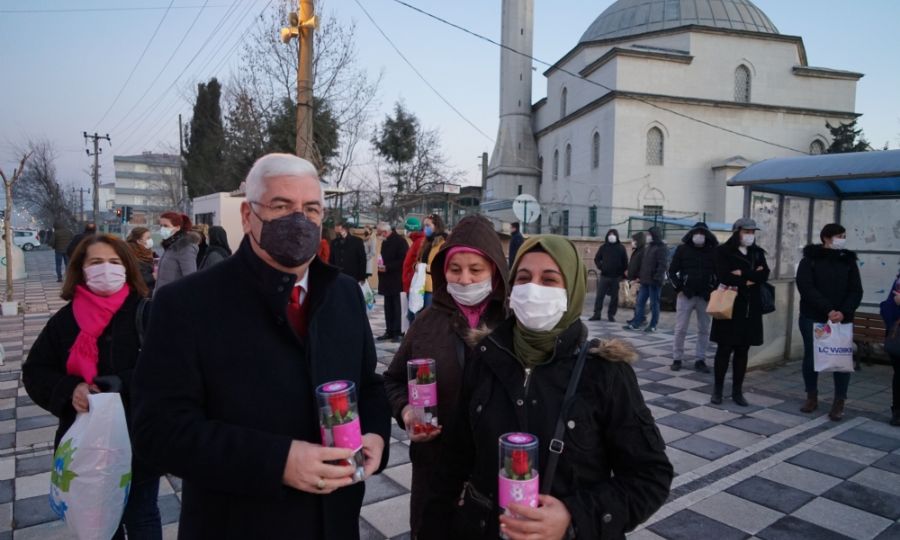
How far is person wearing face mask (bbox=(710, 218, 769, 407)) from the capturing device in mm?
6281

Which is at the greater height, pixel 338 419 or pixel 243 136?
pixel 243 136

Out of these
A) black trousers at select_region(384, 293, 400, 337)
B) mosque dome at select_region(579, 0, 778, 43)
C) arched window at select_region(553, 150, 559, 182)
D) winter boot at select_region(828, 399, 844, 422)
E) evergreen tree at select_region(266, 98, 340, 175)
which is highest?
mosque dome at select_region(579, 0, 778, 43)

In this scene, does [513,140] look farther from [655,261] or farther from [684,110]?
[655,261]

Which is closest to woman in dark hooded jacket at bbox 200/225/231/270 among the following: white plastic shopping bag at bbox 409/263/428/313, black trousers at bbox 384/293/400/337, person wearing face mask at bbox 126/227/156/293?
person wearing face mask at bbox 126/227/156/293

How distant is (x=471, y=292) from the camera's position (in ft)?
9.21

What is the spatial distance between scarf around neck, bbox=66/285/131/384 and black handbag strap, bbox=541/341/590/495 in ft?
7.76

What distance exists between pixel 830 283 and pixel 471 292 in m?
5.29

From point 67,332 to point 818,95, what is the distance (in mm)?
44910

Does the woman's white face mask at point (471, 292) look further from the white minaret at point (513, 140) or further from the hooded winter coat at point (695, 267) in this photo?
the white minaret at point (513, 140)

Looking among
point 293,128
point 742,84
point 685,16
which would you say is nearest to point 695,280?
point 293,128

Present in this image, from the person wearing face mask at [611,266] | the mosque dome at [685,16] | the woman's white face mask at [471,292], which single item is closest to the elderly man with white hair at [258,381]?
the woman's white face mask at [471,292]

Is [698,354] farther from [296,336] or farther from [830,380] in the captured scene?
[296,336]

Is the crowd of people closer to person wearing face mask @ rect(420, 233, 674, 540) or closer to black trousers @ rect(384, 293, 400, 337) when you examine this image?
person wearing face mask @ rect(420, 233, 674, 540)

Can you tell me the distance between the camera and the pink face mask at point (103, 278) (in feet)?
9.61
